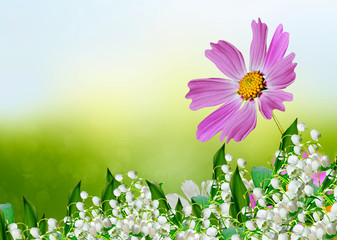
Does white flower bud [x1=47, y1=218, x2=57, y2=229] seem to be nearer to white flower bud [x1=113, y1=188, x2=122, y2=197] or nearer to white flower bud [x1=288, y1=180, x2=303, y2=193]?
white flower bud [x1=113, y1=188, x2=122, y2=197]

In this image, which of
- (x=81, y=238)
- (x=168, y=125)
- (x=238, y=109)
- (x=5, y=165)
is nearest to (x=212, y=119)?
(x=238, y=109)

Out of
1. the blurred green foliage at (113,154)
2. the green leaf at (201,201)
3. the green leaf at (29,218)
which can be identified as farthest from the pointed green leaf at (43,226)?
the blurred green foliage at (113,154)

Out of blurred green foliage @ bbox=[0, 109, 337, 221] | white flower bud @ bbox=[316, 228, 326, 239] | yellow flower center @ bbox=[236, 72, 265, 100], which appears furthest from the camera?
blurred green foliage @ bbox=[0, 109, 337, 221]

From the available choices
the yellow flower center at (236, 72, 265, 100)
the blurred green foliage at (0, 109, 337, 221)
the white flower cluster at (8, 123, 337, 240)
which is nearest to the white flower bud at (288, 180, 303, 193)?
the white flower cluster at (8, 123, 337, 240)

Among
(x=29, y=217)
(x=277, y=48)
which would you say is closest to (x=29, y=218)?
(x=29, y=217)

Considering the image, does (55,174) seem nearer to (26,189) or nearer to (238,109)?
(26,189)

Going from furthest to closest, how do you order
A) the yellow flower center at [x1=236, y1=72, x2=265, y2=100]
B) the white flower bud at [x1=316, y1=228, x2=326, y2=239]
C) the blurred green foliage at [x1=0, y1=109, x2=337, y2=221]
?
the blurred green foliage at [x1=0, y1=109, x2=337, y2=221] < the yellow flower center at [x1=236, y1=72, x2=265, y2=100] < the white flower bud at [x1=316, y1=228, x2=326, y2=239]

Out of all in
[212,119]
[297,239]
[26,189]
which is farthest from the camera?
[26,189]

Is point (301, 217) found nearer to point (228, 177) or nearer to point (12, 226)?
point (228, 177)
